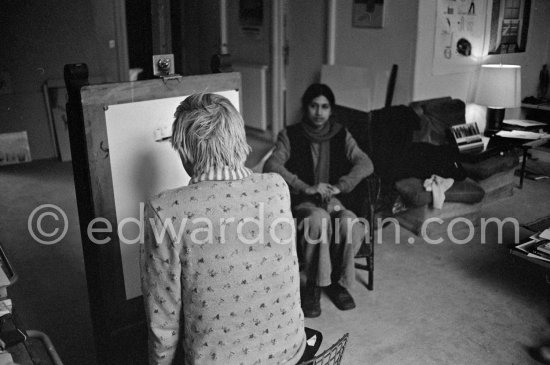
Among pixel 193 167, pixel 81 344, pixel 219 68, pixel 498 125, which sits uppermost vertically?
pixel 219 68

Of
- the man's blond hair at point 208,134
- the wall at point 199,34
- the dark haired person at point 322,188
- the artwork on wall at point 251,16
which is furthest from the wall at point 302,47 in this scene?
the man's blond hair at point 208,134

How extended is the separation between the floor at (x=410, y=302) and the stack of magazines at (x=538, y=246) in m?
0.36

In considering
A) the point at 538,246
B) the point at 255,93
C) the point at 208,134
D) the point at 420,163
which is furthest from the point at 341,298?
the point at 255,93

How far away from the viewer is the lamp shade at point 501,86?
4332mm

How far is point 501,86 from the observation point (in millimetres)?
4352

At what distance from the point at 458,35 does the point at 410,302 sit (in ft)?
8.64

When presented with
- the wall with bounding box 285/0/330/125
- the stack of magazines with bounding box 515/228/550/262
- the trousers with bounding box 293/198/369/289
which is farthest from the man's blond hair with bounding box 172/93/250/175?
the wall with bounding box 285/0/330/125

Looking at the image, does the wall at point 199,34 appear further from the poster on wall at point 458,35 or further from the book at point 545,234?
the book at point 545,234

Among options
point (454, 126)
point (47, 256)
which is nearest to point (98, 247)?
point (47, 256)

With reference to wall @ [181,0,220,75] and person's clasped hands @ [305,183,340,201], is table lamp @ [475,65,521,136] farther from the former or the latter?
wall @ [181,0,220,75]

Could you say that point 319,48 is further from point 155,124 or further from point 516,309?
point 155,124

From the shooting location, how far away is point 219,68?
73.7 inches

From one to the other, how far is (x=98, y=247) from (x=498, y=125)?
402 centimetres

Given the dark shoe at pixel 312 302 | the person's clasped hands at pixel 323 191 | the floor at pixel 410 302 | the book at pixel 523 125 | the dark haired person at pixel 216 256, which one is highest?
the dark haired person at pixel 216 256
